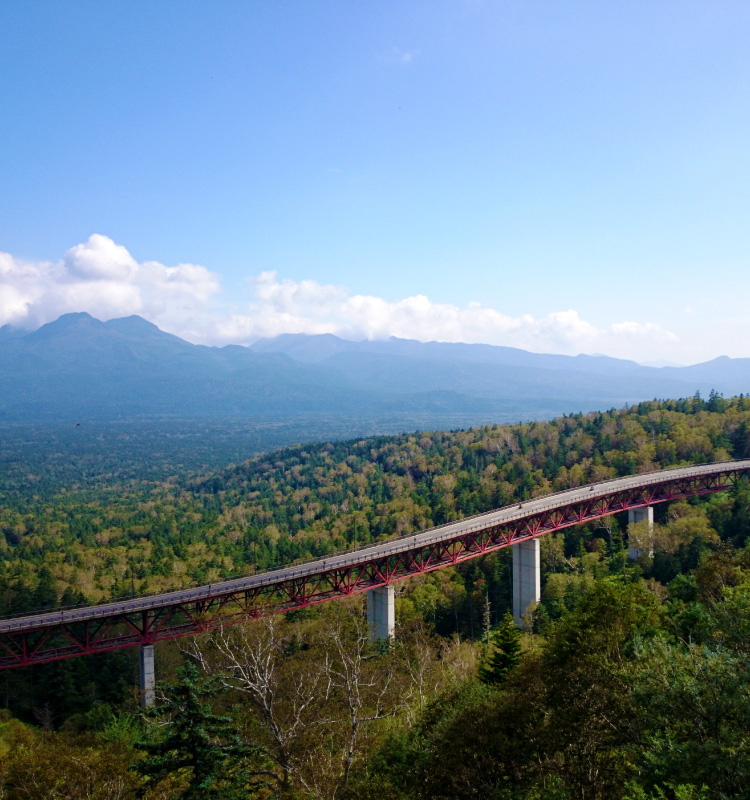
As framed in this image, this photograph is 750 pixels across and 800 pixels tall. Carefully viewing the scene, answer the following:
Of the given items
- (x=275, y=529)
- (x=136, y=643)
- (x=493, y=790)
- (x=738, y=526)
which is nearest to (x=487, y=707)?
(x=493, y=790)

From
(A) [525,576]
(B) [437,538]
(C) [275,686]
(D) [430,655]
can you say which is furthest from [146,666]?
(A) [525,576]

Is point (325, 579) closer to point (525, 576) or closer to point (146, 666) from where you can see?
point (146, 666)

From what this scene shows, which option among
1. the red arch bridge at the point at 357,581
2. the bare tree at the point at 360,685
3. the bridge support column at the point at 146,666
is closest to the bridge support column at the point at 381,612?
the red arch bridge at the point at 357,581

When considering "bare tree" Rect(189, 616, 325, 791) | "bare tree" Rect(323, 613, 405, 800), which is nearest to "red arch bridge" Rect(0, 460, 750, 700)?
"bare tree" Rect(189, 616, 325, 791)

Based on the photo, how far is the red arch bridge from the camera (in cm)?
3894

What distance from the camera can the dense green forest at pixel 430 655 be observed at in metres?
14.4

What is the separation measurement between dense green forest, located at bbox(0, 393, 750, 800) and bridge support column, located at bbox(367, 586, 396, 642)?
122 cm

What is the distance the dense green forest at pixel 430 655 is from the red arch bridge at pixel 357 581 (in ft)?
7.77

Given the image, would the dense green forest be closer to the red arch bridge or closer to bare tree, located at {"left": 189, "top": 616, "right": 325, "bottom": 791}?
bare tree, located at {"left": 189, "top": 616, "right": 325, "bottom": 791}

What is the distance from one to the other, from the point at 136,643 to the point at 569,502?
40674mm

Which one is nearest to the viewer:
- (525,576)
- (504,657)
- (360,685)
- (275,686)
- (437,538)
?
(275,686)

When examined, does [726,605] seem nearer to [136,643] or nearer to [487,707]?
[487,707]

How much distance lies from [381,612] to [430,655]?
13566 millimetres

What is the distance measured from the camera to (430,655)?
35.8 metres
